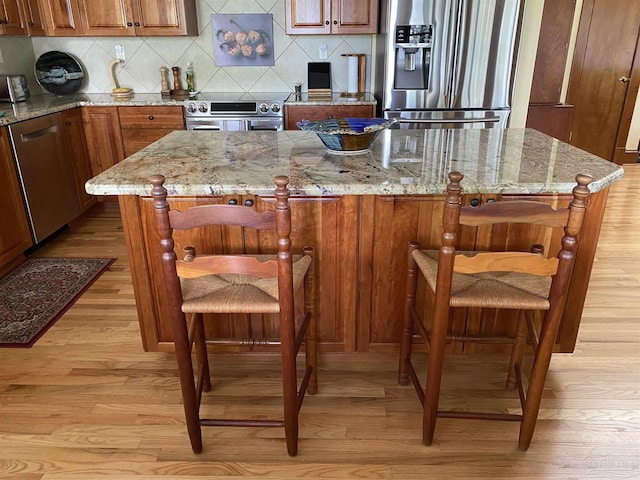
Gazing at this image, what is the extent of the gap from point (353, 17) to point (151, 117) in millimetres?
1739

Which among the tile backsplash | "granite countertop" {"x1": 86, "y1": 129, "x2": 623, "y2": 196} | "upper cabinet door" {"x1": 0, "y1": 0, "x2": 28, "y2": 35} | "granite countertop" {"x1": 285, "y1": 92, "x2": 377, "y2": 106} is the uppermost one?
"upper cabinet door" {"x1": 0, "y1": 0, "x2": 28, "y2": 35}

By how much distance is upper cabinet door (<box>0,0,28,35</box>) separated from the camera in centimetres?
343

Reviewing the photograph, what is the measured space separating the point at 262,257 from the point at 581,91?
5.07 metres

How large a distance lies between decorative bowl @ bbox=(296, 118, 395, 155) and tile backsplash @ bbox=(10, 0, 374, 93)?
7.91 feet

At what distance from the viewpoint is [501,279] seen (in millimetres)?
1655

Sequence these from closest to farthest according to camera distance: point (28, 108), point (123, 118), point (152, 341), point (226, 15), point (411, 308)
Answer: point (411, 308) → point (152, 341) → point (28, 108) → point (123, 118) → point (226, 15)

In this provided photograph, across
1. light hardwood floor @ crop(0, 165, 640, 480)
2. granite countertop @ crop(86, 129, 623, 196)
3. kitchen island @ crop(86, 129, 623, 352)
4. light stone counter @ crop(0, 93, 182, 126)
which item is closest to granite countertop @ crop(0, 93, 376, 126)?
light stone counter @ crop(0, 93, 182, 126)

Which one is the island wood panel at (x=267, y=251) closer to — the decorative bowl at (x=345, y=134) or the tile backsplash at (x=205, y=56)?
the decorative bowl at (x=345, y=134)

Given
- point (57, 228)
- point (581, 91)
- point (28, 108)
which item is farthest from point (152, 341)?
point (581, 91)

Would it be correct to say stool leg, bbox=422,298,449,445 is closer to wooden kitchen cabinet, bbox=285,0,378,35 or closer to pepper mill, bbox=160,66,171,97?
wooden kitchen cabinet, bbox=285,0,378,35

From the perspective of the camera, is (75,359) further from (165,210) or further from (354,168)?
(354,168)

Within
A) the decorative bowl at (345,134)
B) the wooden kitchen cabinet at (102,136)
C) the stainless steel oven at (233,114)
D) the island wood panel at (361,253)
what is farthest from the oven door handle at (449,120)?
the wooden kitchen cabinet at (102,136)

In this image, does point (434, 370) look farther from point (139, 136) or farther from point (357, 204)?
point (139, 136)

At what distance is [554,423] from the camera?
6.01ft
